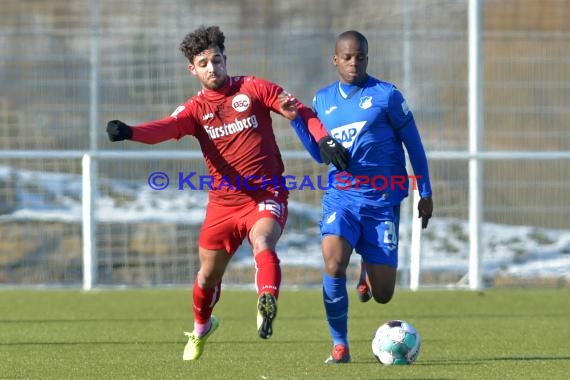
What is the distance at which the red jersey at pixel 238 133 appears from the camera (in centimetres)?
811

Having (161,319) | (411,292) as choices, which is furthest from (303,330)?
(411,292)

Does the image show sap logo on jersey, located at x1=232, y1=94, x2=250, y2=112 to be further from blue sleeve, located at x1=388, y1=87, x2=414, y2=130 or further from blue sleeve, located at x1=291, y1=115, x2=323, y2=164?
blue sleeve, located at x1=388, y1=87, x2=414, y2=130

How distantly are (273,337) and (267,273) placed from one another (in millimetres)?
2665

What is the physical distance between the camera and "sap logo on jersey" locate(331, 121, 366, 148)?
8.45 metres

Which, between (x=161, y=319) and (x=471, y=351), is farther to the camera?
(x=161, y=319)

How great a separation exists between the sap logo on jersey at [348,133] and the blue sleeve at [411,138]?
0.70 feet

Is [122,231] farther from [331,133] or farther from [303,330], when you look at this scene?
[331,133]

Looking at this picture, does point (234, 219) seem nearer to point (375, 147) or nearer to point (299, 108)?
point (299, 108)

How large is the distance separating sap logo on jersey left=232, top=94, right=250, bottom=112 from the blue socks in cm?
118

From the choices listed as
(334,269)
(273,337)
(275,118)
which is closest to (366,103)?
(334,269)

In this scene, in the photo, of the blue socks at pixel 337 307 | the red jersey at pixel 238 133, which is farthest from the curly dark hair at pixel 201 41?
the blue socks at pixel 337 307

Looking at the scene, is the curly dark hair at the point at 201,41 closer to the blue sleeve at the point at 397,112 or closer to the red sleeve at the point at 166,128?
the red sleeve at the point at 166,128

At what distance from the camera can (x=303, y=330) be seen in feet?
34.6

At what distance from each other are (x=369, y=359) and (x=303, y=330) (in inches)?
84.2
